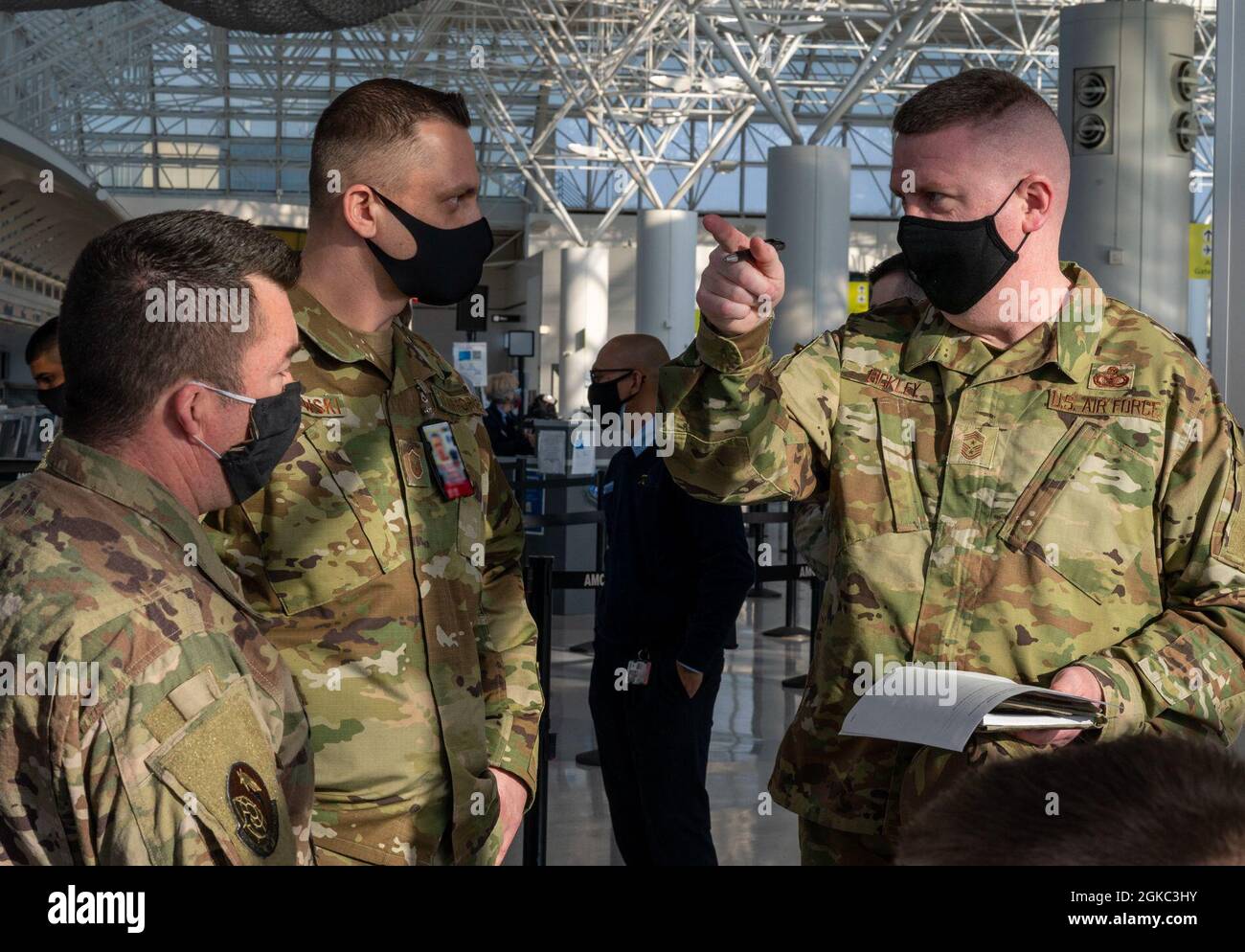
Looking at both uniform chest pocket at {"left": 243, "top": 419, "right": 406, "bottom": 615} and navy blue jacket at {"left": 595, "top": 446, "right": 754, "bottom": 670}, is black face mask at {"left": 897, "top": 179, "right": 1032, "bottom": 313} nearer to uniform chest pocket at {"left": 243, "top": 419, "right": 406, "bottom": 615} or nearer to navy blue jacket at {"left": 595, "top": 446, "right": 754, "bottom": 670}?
uniform chest pocket at {"left": 243, "top": 419, "right": 406, "bottom": 615}

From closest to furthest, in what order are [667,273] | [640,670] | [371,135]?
[371,135] → [640,670] → [667,273]

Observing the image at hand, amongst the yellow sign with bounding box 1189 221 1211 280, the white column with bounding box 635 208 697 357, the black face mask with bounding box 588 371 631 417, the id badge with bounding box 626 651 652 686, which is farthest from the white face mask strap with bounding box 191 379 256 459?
the white column with bounding box 635 208 697 357

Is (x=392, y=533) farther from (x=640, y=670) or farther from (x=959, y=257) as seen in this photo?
(x=640, y=670)

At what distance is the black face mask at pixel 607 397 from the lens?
499 centimetres

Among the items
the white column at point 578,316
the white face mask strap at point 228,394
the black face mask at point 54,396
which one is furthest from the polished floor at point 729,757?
the white column at point 578,316

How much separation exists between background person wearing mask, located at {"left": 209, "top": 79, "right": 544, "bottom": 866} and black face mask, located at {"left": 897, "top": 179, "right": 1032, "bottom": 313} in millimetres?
795

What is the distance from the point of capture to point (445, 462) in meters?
2.49

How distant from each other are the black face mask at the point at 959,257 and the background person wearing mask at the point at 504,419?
10780mm

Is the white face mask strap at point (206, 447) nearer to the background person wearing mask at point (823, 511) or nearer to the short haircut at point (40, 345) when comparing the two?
the background person wearing mask at point (823, 511)

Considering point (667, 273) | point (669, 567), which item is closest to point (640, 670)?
point (669, 567)

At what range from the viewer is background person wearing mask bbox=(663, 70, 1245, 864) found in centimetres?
216

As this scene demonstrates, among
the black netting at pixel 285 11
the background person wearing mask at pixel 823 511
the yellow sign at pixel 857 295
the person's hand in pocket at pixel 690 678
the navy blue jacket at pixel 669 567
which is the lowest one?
the person's hand in pocket at pixel 690 678

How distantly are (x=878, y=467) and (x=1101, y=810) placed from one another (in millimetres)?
1408

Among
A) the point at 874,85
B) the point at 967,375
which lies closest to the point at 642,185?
the point at 874,85
